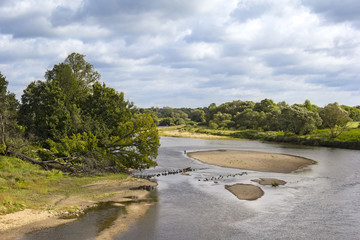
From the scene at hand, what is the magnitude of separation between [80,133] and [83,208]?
21.3 meters

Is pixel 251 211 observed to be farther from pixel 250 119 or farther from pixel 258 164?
pixel 250 119

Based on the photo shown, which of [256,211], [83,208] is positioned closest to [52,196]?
[83,208]

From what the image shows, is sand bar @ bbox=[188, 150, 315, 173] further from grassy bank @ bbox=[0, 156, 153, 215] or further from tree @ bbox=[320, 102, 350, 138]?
tree @ bbox=[320, 102, 350, 138]

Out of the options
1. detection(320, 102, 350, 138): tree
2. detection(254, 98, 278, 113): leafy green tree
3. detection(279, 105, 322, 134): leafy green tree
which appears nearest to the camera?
detection(320, 102, 350, 138): tree

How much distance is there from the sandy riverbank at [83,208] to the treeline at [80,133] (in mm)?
5897

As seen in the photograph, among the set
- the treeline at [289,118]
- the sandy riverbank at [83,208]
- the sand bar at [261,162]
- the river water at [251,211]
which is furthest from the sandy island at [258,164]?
the treeline at [289,118]

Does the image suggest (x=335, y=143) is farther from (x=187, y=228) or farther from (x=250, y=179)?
(x=187, y=228)

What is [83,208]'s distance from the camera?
82.4ft

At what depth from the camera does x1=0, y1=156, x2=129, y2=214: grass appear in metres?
24.0

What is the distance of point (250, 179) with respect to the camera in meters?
40.9

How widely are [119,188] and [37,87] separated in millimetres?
29091

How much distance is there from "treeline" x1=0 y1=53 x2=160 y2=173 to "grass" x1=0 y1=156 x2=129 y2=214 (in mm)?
1651

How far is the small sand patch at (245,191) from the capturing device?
3188 cm

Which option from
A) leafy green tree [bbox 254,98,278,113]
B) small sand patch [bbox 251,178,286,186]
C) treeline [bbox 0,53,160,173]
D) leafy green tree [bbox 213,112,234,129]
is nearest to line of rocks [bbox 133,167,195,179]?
treeline [bbox 0,53,160,173]
